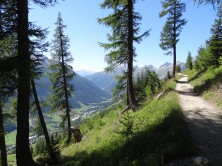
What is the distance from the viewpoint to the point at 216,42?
1002 inches

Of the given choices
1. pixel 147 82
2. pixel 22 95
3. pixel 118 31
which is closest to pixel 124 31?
pixel 118 31

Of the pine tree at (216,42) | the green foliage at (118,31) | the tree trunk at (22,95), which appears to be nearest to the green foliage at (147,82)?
the pine tree at (216,42)

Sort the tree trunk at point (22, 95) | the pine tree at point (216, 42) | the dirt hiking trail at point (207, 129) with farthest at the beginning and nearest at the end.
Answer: the pine tree at point (216, 42), the tree trunk at point (22, 95), the dirt hiking trail at point (207, 129)

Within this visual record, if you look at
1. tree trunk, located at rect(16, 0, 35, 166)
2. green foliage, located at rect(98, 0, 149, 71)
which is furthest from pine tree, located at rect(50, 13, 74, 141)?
tree trunk, located at rect(16, 0, 35, 166)

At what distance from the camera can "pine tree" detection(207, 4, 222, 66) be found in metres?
27.0

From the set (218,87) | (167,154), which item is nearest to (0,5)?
(167,154)

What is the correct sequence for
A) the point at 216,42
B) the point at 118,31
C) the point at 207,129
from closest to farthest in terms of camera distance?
the point at 207,129, the point at 118,31, the point at 216,42

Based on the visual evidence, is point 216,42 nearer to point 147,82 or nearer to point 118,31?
point 118,31

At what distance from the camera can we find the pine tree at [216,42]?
88.7ft

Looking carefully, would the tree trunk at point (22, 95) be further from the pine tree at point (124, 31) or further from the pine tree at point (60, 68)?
the pine tree at point (60, 68)

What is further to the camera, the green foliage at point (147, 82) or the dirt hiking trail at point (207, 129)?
the green foliage at point (147, 82)

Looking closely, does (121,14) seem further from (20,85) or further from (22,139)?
(22,139)

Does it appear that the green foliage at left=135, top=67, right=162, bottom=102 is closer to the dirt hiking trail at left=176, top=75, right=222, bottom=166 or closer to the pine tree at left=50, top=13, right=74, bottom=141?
the pine tree at left=50, top=13, right=74, bottom=141

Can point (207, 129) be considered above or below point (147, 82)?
below
